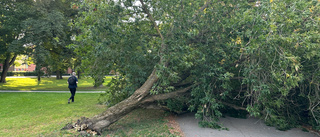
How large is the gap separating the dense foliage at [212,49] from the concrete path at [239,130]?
341 millimetres

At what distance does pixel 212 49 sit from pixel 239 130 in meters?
2.90

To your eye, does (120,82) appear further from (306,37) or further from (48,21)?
(48,21)

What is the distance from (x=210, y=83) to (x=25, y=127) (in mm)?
6232

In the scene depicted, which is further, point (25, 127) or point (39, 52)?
point (39, 52)

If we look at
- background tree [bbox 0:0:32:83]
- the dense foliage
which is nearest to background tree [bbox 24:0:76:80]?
background tree [bbox 0:0:32:83]

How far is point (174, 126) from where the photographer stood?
7383 mm

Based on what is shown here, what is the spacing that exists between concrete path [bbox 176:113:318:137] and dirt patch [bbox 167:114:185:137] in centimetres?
14

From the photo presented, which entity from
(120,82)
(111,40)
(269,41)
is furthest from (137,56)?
(269,41)

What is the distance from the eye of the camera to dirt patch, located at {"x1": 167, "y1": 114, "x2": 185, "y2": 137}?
6588mm

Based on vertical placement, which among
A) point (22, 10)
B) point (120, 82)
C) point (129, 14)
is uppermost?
point (22, 10)

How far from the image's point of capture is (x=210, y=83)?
277 inches

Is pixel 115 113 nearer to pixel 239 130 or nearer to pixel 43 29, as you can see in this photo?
pixel 239 130

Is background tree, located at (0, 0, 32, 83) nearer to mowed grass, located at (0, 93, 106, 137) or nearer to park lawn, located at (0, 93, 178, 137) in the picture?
mowed grass, located at (0, 93, 106, 137)

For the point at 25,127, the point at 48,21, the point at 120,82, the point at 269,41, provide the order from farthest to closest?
the point at 48,21 → the point at 120,82 → the point at 25,127 → the point at 269,41
